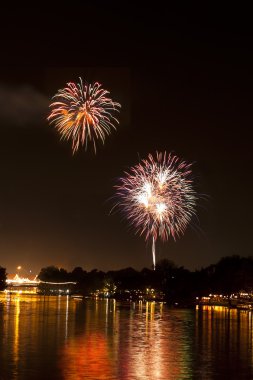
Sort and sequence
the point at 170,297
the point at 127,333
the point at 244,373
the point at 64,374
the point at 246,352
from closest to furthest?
the point at 64,374 → the point at 244,373 → the point at 246,352 → the point at 127,333 → the point at 170,297

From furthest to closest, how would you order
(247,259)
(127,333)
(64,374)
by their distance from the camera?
(247,259), (127,333), (64,374)

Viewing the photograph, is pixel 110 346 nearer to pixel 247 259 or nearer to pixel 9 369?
pixel 9 369

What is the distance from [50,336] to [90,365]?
44.8 ft

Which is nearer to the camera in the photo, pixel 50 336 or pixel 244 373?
pixel 244 373

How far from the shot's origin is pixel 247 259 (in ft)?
467

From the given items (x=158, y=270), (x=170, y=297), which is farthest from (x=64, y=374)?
(x=158, y=270)

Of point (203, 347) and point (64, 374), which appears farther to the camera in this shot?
point (203, 347)

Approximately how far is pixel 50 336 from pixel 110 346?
688 cm

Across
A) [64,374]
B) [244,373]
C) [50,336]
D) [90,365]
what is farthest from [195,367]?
[50,336]

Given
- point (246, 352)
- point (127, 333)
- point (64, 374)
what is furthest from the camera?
point (127, 333)

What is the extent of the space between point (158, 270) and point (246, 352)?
Answer: 169 metres

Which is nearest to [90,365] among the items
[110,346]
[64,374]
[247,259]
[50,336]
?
[64,374]

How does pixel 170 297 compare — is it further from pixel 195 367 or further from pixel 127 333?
pixel 195 367

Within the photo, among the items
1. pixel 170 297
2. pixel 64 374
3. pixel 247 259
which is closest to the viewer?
pixel 64 374
